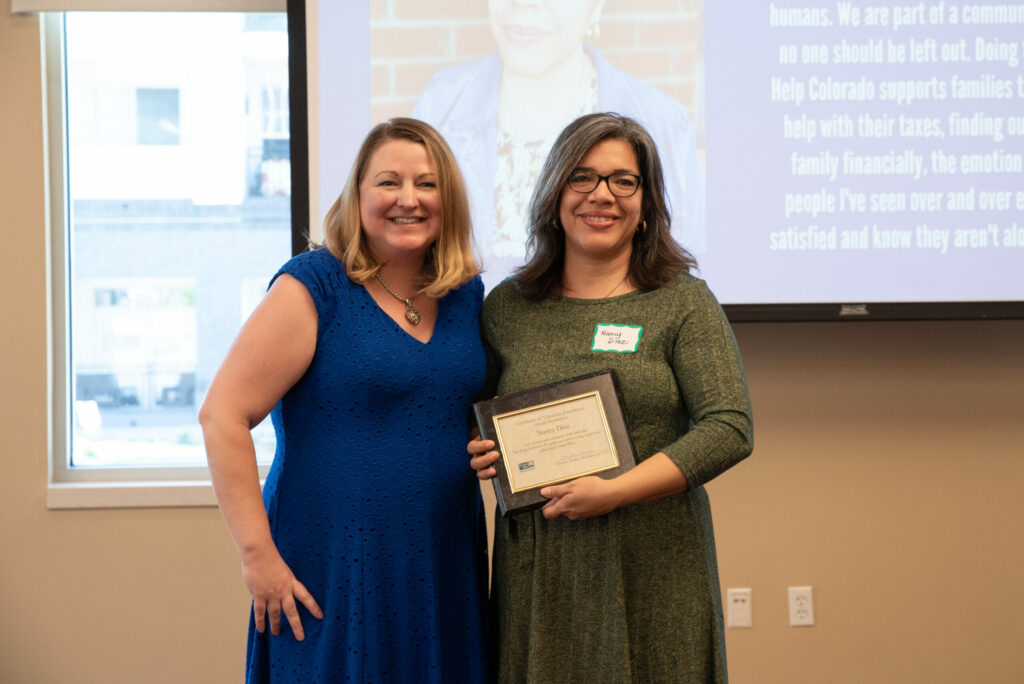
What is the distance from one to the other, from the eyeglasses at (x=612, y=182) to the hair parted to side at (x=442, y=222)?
23cm

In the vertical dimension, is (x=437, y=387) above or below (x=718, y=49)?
below

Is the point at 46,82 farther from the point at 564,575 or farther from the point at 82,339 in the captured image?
the point at 564,575

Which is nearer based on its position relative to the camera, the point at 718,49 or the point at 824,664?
the point at 718,49

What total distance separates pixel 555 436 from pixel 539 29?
1786mm

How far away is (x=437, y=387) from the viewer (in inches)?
66.7

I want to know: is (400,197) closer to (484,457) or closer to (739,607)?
(484,457)

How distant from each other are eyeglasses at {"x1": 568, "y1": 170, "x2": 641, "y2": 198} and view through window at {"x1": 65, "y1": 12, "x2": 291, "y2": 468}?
6.08ft

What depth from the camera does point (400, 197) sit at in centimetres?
169

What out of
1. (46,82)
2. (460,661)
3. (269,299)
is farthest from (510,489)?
(46,82)

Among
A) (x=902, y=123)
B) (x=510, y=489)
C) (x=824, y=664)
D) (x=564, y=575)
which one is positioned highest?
(x=902, y=123)

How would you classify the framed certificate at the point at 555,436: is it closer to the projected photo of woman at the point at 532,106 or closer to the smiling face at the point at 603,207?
the smiling face at the point at 603,207

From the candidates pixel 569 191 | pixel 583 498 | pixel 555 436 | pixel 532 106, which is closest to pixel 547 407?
pixel 555 436

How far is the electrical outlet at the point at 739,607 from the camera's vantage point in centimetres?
313

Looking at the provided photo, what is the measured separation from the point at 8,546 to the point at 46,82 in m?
1.65
